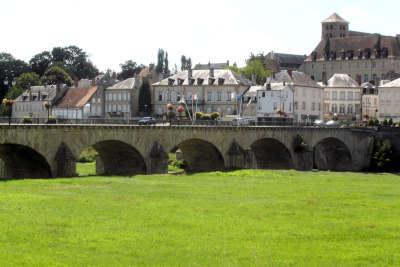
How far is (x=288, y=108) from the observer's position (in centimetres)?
10806

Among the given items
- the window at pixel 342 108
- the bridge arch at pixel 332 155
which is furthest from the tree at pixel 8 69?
the bridge arch at pixel 332 155

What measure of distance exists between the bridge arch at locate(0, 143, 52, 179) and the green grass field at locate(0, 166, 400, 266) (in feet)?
16.6

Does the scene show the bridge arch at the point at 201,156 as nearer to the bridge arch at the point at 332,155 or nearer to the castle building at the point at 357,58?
the bridge arch at the point at 332,155

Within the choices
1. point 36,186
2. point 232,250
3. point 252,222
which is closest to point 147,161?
point 36,186

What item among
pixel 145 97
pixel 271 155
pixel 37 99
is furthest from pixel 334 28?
pixel 271 155

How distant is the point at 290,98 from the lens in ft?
357

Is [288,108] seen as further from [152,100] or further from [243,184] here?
[243,184]

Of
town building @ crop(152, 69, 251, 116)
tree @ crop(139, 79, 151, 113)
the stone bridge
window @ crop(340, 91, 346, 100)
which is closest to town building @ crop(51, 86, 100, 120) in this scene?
tree @ crop(139, 79, 151, 113)

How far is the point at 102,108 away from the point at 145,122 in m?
60.3

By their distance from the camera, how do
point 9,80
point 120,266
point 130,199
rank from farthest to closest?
point 9,80 < point 130,199 < point 120,266

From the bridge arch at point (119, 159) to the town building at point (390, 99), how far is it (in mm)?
66425

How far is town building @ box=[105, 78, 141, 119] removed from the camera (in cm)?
12250

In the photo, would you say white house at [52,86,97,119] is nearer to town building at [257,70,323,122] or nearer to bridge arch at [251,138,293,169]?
town building at [257,70,323,122]

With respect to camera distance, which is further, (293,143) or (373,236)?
(293,143)
